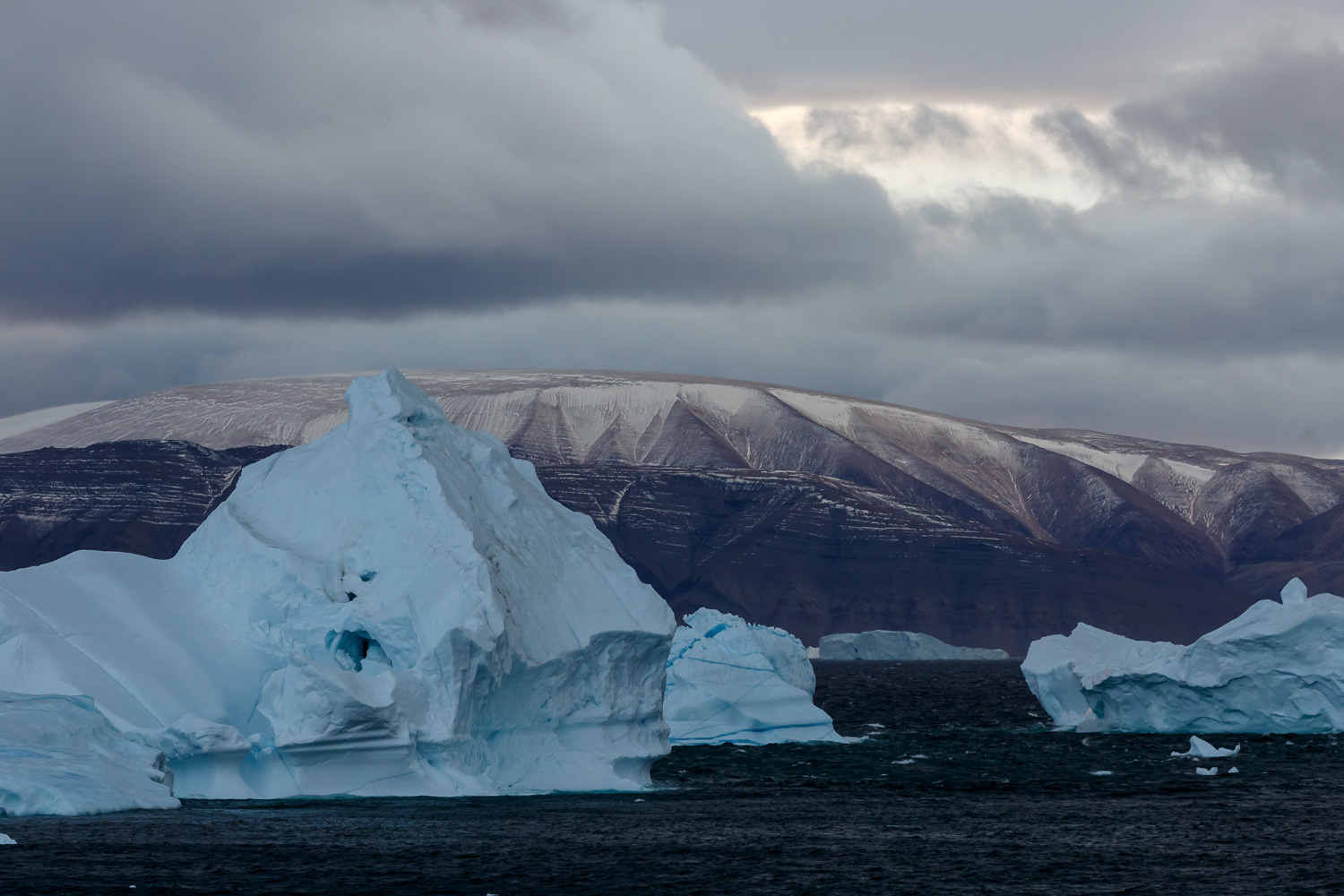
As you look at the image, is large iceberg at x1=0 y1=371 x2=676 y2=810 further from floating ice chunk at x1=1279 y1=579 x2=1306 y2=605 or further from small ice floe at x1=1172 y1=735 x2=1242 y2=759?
floating ice chunk at x1=1279 y1=579 x2=1306 y2=605

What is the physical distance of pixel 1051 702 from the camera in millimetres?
56938

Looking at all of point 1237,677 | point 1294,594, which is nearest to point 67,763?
point 1237,677

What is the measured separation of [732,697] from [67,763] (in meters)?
26.4

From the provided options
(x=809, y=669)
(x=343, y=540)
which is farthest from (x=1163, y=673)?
(x=343, y=540)

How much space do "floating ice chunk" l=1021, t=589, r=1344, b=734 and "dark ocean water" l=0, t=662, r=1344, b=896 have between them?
5.49 metres

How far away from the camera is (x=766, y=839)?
27531 mm

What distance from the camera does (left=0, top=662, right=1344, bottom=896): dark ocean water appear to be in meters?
22.3

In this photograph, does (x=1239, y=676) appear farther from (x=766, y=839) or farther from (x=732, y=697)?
(x=766, y=839)

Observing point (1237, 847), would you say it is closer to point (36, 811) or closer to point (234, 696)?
point (234, 696)

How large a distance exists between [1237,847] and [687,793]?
12.0m

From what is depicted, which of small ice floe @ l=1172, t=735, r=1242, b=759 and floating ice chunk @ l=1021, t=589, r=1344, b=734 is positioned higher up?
floating ice chunk @ l=1021, t=589, r=1344, b=734

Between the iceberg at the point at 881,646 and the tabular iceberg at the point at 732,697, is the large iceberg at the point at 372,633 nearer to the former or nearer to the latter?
the tabular iceberg at the point at 732,697

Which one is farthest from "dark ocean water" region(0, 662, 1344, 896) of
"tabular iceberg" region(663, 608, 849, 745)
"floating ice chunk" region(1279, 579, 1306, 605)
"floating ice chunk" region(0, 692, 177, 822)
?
"floating ice chunk" region(1279, 579, 1306, 605)

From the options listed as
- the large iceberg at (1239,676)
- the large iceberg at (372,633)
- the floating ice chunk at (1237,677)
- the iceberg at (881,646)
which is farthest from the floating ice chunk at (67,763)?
the iceberg at (881,646)
